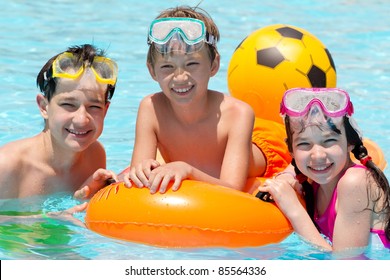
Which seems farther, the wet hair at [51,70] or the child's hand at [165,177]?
the wet hair at [51,70]

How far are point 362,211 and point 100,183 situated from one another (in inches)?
76.4

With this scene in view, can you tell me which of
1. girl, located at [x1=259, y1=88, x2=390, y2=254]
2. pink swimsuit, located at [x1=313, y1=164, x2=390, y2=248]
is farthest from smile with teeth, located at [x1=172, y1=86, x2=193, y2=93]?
pink swimsuit, located at [x1=313, y1=164, x2=390, y2=248]

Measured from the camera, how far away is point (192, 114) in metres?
6.07

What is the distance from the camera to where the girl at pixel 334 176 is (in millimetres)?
5055

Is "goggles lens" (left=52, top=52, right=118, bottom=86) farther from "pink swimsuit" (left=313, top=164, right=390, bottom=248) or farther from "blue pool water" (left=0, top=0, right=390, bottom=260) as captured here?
"pink swimsuit" (left=313, top=164, right=390, bottom=248)

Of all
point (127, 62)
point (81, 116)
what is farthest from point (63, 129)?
point (127, 62)

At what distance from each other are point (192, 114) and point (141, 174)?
3.21 ft

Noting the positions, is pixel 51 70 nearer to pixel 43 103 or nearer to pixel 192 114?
pixel 43 103

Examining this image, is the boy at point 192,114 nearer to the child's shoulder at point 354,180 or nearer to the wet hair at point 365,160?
the wet hair at point 365,160

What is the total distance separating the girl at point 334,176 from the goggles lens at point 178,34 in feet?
2.73

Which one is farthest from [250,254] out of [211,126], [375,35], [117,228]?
[375,35]

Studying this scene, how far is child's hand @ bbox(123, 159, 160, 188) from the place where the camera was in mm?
5207

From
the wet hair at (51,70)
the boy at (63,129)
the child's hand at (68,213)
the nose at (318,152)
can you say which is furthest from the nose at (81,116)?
the nose at (318,152)
